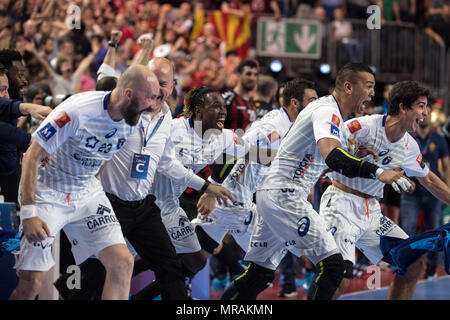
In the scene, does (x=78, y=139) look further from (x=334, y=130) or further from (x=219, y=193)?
(x=334, y=130)

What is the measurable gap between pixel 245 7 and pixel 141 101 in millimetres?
10368

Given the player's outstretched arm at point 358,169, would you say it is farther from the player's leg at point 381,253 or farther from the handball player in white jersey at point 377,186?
the player's leg at point 381,253

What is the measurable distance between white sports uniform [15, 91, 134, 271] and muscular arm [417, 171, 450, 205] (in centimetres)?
285

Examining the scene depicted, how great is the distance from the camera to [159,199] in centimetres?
671

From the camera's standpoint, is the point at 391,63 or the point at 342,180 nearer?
the point at 342,180

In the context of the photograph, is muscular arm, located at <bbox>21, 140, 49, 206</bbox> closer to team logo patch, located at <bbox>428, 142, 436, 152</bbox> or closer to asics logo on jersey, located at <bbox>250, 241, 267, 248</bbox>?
asics logo on jersey, located at <bbox>250, 241, 267, 248</bbox>

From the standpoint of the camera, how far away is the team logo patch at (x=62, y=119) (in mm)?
4910

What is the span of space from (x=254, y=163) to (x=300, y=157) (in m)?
1.09

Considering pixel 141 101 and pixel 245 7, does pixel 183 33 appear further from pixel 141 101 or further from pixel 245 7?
pixel 141 101

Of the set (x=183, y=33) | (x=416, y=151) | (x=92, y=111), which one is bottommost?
(x=416, y=151)

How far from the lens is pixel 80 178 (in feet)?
17.3

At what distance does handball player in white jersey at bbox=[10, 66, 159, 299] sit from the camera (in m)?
4.89

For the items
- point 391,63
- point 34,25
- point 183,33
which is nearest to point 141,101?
point 34,25

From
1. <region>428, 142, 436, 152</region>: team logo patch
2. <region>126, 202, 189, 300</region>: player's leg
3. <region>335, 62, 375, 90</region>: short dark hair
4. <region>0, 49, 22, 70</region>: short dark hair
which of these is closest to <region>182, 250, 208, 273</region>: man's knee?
<region>126, 202, 189, 300</region>: player's leg
